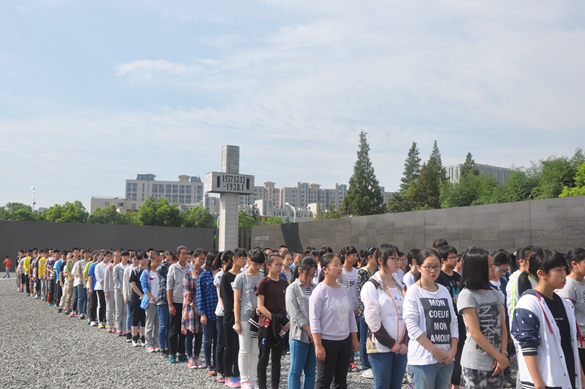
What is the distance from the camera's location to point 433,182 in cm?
6184

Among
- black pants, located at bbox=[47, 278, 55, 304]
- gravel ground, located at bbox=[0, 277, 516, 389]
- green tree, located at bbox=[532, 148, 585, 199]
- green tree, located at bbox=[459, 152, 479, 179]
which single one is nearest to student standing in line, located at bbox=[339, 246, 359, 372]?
gravel ground, located at bbox=[0, 277, 516, 389]

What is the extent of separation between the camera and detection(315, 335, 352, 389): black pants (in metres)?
4.15

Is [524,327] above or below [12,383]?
above

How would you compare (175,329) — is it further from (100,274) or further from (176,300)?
(100,274)

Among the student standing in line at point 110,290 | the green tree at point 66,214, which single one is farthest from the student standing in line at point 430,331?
the green tree at point 66,214

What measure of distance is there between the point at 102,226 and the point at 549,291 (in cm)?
3651

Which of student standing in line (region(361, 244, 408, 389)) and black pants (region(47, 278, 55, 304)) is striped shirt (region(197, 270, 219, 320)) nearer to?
student standing in line (region(361, 244, 408, 389))

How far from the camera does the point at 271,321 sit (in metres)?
5.06

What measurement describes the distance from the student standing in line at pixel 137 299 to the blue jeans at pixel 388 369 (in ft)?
17.5

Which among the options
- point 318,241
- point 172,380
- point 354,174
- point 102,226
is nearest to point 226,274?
point 172,380

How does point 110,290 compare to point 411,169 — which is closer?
point 110,290

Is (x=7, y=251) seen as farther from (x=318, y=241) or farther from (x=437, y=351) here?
(x=437, y=351)

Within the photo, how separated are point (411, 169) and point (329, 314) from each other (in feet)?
212

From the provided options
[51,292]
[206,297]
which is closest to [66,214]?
[51,292]
